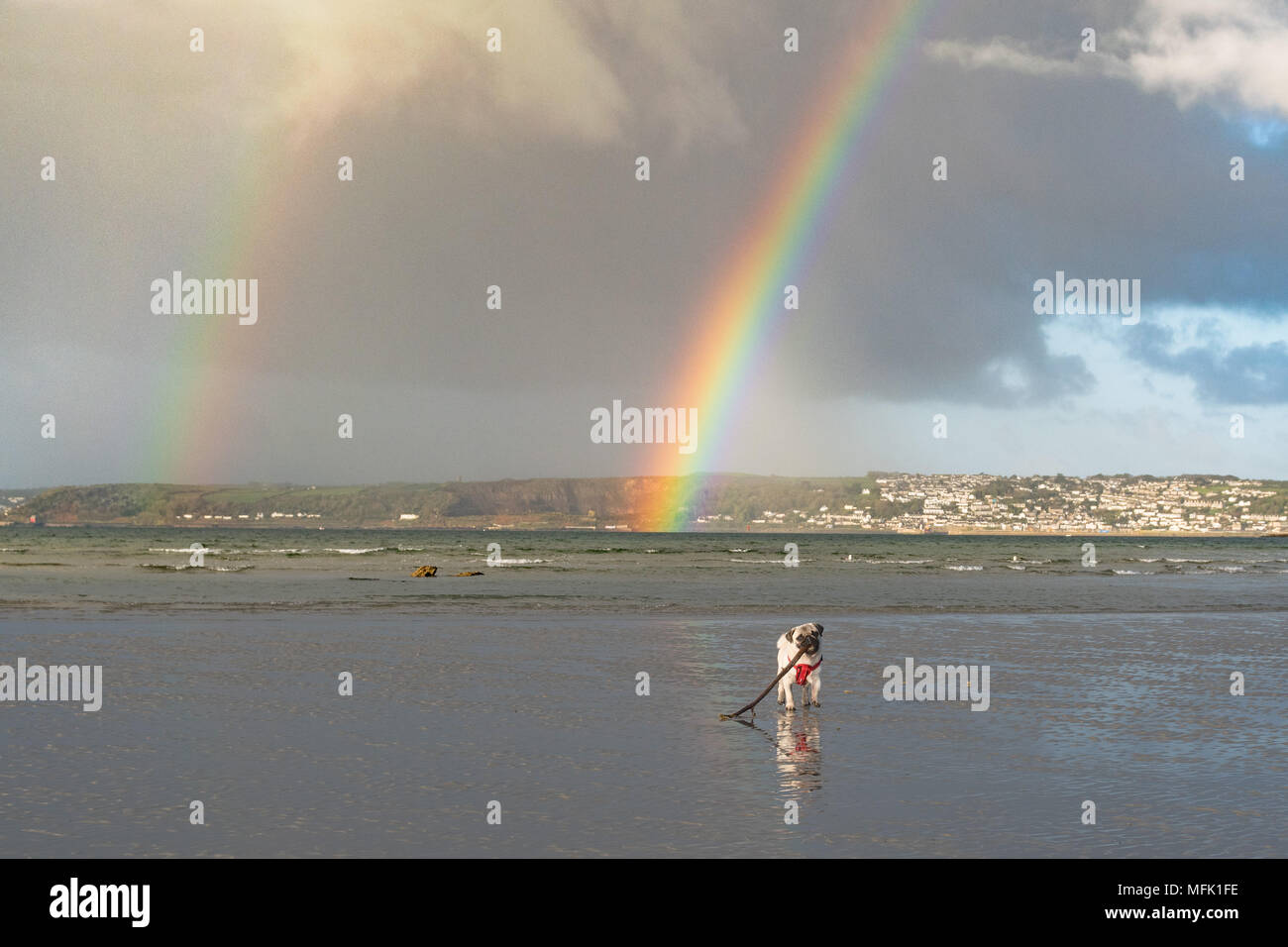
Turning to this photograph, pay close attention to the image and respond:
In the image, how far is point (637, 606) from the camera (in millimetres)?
39000

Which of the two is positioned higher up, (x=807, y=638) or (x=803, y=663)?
(x=807, y=638)

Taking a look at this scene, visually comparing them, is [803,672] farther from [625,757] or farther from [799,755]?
[625,757]

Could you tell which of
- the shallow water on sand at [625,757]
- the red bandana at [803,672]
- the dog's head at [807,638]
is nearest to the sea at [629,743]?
the shallow water on sand at [625,757]

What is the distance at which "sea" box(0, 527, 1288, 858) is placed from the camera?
9.00 meters

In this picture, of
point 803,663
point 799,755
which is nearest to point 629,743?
point 799,755

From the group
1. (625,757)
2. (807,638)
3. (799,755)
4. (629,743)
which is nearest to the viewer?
(625,757)

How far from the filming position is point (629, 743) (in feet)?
42.6

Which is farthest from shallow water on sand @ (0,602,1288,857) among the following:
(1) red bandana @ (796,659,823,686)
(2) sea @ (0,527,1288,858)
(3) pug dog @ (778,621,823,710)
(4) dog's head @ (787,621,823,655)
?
(4) dog's head @ (787,621,823,655)

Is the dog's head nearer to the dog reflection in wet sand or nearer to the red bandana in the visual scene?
the red bandana

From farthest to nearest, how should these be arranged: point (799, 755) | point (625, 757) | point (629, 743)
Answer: point (629, 743) < point (799, 755) < point (625, 757)
